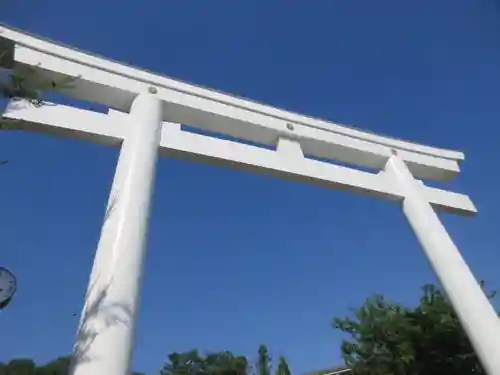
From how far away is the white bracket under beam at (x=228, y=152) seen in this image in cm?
218

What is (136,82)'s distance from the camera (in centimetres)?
271

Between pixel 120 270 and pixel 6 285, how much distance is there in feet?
1.71

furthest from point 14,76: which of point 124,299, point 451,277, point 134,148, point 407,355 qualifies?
point 407,355

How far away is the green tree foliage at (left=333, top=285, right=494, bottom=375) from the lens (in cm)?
480

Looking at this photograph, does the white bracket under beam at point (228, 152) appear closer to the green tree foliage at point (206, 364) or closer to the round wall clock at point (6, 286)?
the round wall clock at point (6, 286)

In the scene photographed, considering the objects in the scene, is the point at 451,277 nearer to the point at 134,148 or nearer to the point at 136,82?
the point at 134,148

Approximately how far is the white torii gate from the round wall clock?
38 centimetres

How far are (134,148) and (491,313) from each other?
7.77 ft

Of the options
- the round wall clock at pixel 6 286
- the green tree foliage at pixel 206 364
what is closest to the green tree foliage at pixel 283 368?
the green tree foliage at pixel 206 364

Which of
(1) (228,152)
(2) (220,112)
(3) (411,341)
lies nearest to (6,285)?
(1) (228,152)

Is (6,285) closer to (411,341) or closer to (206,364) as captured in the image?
(411,341)

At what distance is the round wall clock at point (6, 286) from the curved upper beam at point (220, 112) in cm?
126

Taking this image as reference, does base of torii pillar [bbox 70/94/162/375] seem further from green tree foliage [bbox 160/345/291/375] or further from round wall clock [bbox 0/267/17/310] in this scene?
green tree foliage [bbox 160/345/291/375]

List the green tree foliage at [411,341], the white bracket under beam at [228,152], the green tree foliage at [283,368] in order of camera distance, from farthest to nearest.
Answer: the green tree foliage at [283,368] < the green tree foliage at [411,341] < the white bracket under beam at [228,152]
